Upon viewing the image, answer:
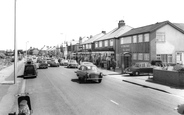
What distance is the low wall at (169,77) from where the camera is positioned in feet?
50.7

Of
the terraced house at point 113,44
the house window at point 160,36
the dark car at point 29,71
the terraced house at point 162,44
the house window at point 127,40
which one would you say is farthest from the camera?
the terraced house at point 113,44

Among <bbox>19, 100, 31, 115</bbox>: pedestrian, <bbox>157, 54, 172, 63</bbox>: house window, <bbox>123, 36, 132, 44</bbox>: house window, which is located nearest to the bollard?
<bbox>19, 100, 31, 115</bbox>: pedestrian

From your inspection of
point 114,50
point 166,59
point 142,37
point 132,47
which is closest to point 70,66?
point 114,50

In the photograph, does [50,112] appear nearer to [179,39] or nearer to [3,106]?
[3,106]

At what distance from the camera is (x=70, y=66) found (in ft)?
Answer: 126

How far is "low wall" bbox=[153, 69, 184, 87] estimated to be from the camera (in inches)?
608

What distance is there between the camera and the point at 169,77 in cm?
1666

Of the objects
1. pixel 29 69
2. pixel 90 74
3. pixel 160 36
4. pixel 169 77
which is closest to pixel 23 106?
pixel 90 74

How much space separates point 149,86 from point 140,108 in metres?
6.76

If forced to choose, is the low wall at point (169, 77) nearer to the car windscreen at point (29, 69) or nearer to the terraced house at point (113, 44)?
the car windscreen at point (29, 69)

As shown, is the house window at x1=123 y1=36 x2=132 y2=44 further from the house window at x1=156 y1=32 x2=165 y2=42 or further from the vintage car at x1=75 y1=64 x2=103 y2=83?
the vintage car at x1=75 y1=64 x2=103 y2=83

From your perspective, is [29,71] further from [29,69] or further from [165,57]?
[165,57]

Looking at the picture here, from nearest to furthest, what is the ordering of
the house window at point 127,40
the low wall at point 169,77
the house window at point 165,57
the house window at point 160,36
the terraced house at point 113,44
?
the low wall at point 169,77, the house window at point 165,57, the house window at point 160,36, the house window at point 127,40, the terraced house at point 113,44

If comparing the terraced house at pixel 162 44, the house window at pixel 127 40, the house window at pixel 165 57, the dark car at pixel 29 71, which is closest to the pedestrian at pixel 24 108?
the dark car at pixel 29 71
